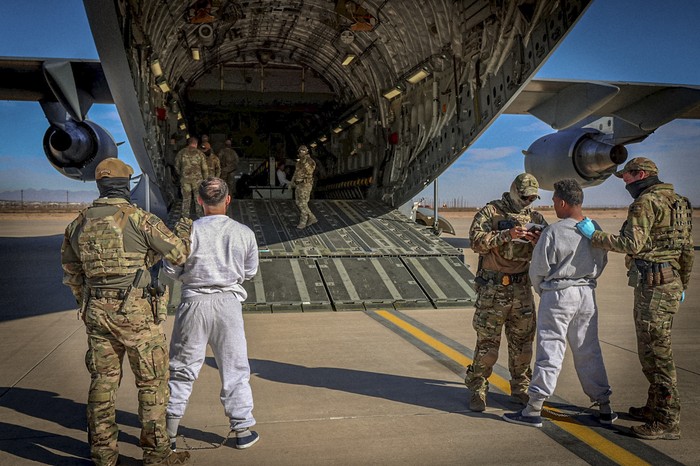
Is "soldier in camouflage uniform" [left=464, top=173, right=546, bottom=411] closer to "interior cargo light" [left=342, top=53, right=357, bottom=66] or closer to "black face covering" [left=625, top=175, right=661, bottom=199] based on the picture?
"black face covering" [left=625, top=175, right=661, bottom=199]

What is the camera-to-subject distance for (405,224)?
1213 cm

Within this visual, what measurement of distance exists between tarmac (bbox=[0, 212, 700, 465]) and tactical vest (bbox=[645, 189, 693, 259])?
1198mm

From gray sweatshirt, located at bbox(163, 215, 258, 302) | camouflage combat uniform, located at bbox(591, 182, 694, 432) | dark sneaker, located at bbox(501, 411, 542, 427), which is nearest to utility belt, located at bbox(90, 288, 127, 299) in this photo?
gray sweatshirt, located at bbox(163, 215, 258, 302)

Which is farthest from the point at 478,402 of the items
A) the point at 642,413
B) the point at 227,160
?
the point at 227,160

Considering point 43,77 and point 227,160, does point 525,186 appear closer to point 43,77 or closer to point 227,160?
point 227,160

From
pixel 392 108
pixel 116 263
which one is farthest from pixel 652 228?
pixel 392 108

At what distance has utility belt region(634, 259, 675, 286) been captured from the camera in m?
4.01

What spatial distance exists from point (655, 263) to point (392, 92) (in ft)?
33.3

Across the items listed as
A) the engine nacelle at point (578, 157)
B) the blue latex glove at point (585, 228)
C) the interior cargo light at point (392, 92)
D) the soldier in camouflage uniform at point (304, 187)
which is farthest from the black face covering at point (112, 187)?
the engine nacelle at point (578, 157)

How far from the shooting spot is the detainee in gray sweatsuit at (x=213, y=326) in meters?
3.59

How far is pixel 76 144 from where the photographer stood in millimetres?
13562

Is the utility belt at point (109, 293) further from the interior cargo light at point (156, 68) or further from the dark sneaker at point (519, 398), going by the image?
the interior cargo light at point (156, 68)

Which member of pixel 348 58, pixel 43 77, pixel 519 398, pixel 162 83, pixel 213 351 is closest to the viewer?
pixel 213 351

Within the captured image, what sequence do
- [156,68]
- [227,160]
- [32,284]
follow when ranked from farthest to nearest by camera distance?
[227,160] → [156,68] → [32,284]
